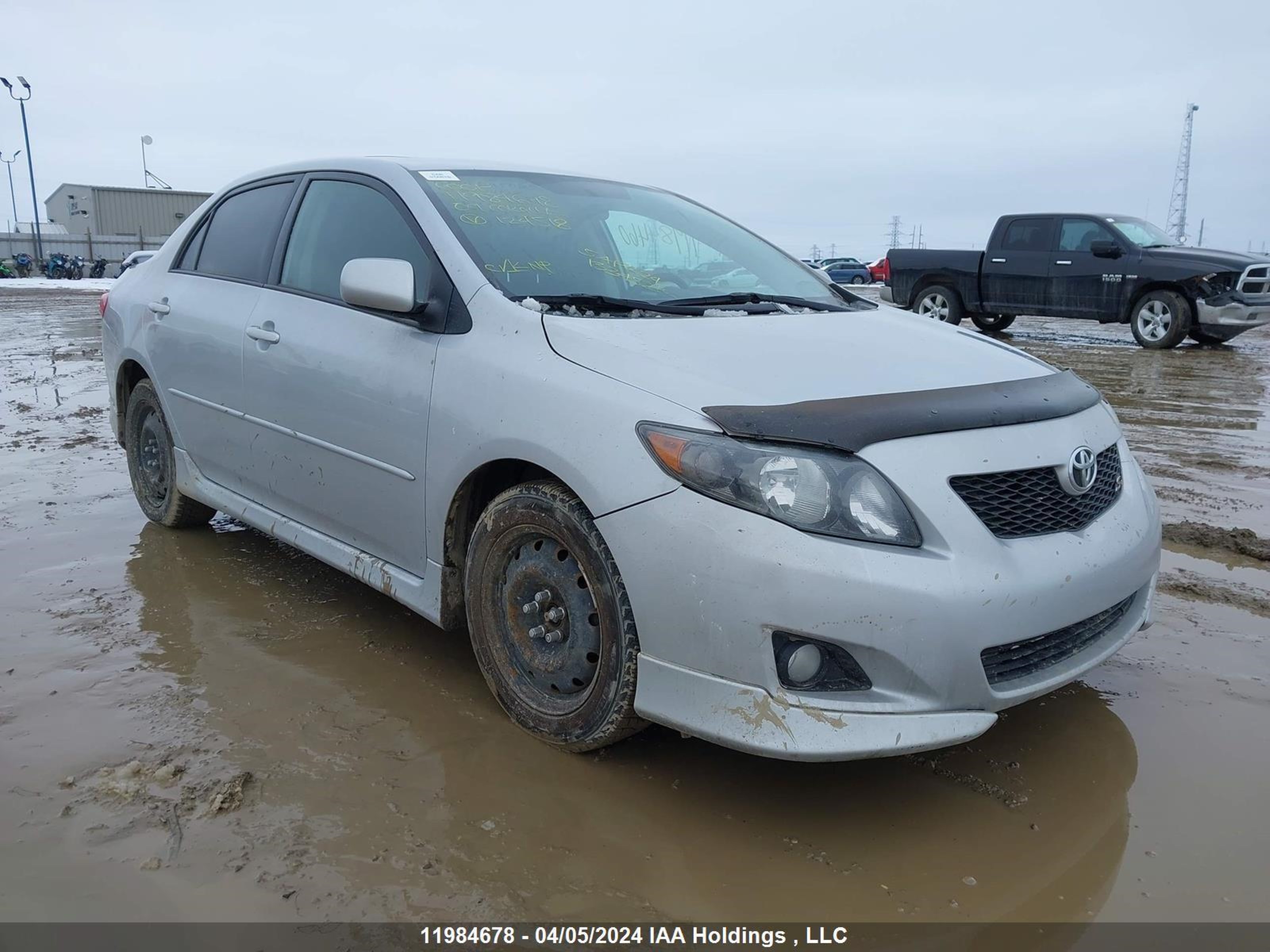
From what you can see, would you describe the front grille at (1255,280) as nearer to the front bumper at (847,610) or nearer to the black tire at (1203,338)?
the black tire at (1203,338)

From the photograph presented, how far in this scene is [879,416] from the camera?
7.59 feet

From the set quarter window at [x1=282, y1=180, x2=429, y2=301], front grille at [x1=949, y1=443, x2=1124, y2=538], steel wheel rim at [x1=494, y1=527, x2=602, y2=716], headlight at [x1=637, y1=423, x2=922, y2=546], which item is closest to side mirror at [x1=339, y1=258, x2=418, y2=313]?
quarter window at [x1=282, y1=180, x2=429, y2=301]

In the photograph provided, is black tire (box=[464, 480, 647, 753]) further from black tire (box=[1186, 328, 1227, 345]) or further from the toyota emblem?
black tire (box=[1186, 328, 1227, 345])

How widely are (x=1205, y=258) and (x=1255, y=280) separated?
2.01ft

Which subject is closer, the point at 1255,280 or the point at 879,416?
the point at 879,416

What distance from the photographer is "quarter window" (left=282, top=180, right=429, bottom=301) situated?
3.25 m

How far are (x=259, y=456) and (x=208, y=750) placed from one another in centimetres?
129

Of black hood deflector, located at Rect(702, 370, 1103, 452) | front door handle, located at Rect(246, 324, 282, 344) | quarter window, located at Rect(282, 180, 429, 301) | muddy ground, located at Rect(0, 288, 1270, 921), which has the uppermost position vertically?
quarter window, located at Rect(282, 180, 429, 301)

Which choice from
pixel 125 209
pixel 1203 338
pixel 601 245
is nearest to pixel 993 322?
pixel 1203 338

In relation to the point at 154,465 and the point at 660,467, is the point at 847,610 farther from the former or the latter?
the point at 154,465

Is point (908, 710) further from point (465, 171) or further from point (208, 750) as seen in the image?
point (465, 171)

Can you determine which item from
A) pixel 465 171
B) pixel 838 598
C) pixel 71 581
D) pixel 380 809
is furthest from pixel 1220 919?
pixel 71 581

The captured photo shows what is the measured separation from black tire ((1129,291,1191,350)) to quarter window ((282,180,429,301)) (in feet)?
37.5

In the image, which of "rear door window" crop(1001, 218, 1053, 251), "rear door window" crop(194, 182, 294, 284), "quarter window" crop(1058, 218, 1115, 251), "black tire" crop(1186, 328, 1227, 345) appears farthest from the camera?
"rear door window" crop(1001, 218, 1053, 251)
